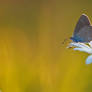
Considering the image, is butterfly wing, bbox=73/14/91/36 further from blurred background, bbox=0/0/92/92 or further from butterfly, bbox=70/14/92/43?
blurred background, bbox=0/0/92/92

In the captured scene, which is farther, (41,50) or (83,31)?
(41,50)

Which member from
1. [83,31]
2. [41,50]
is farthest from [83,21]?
[41,50]

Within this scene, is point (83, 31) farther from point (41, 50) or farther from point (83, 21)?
point (41, 50)

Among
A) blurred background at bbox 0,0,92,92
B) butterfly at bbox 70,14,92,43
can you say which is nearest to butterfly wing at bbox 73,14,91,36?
butterfly at bbox 70,14,92,43

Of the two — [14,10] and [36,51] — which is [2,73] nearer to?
[36,51]

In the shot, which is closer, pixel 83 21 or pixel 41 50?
pixel 83 21

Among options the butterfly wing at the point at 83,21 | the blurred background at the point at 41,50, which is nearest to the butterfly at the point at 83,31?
the butterfly wing at the point at 83,21
